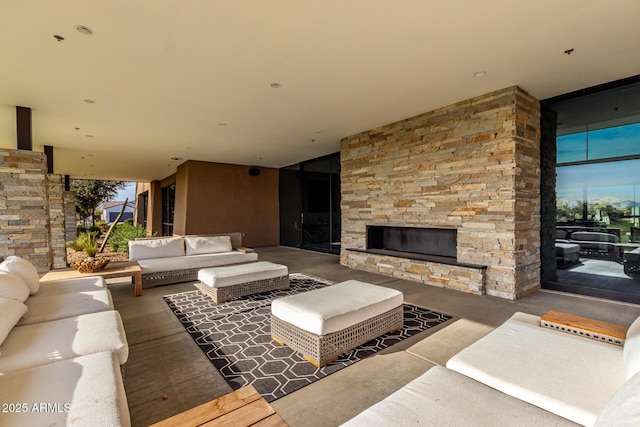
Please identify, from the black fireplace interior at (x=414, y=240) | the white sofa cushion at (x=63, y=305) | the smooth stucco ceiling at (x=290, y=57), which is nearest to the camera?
Answer: the white sofa cushion at (x=63, y=305)

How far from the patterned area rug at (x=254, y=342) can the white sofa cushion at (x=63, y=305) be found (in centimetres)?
86

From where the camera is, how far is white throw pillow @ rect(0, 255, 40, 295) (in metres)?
2.77

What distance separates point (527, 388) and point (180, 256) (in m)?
5.59

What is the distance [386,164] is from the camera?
5.84 metres

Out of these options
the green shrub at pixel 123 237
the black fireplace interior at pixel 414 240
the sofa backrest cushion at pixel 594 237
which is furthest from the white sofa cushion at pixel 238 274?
the green shrub at pixel 123 237

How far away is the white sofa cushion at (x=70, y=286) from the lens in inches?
122

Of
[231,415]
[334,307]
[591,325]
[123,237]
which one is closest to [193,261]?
[334,307]

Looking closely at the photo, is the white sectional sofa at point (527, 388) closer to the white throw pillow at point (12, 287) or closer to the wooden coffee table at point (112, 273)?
the white throw pillow at point (12, 287)

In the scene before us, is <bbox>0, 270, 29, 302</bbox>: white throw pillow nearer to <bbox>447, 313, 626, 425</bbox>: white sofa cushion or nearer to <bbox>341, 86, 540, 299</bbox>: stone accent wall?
<bbox>447, 313, 626, 425</bbox>: white sofa cushion

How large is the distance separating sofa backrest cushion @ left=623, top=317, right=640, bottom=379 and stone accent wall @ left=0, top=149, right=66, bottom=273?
263 inches

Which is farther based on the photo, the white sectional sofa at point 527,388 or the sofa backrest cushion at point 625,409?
the white sectional sofa at point 527,388

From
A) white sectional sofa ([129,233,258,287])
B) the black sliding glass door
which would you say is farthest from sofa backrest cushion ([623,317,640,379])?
the black sliding glass door

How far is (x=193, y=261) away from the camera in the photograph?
17.6 feet

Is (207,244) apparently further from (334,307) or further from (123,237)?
(123,237)
